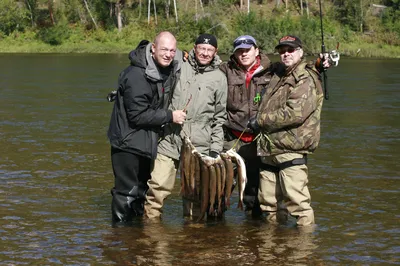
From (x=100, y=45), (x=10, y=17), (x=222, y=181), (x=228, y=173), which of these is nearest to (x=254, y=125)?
(x=228, y=173)

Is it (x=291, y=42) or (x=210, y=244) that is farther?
(x=210, y=244)

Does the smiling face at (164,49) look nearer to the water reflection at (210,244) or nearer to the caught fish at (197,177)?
the caught fish at (197,177)

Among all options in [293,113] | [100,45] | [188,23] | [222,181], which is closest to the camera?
[293,113]

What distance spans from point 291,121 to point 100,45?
64.1 meters

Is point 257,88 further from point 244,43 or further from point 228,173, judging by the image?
point 228,173

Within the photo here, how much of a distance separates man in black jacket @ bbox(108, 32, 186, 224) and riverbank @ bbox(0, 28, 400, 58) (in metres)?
51.5

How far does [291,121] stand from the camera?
7785mm

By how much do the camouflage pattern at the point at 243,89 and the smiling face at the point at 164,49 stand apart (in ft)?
2.57

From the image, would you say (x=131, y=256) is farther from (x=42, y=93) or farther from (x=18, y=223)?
(x=42, y=93)

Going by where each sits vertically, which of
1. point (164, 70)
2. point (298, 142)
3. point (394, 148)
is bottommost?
point (394, 148)

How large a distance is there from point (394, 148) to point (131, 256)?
8.97 metres

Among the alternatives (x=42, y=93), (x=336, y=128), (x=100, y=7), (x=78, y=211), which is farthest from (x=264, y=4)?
(x=78, y=211)

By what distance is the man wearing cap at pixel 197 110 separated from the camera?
8.13m

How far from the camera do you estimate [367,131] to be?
17953 mm
